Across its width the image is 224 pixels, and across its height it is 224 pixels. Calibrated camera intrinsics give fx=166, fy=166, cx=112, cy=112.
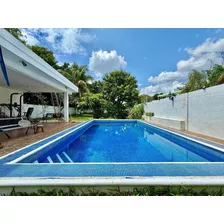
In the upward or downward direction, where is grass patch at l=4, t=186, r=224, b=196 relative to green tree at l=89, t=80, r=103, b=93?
downward

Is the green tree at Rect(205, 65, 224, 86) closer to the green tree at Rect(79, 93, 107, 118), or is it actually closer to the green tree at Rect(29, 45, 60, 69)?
the green tree at Rect(79, 93, 107, 118)

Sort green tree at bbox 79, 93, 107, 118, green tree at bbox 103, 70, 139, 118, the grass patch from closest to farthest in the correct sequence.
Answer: the grass patch
green tree at bbox 79, 93, 107, 118
green tree at bbox 103, 70, 139, 118

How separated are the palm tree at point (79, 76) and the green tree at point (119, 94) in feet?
13.3

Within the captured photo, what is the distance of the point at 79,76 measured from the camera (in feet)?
85.0

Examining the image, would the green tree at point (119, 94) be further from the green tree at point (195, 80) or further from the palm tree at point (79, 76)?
the green tree at point (195, 80)

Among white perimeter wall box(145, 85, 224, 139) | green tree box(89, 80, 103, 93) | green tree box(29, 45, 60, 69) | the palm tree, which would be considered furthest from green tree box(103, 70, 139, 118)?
white perimeter wall box(145, 85, 224, 139)

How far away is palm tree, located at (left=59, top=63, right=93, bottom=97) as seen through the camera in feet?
80.9

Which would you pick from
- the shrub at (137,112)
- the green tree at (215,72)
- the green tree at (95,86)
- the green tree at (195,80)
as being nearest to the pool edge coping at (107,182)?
the shrub at (137,112)

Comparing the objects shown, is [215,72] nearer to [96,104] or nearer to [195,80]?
[195,80]

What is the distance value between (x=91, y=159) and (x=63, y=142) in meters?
2.10

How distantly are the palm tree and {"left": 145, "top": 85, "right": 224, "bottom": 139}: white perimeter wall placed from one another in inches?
645

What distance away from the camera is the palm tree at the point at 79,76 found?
80.9ft

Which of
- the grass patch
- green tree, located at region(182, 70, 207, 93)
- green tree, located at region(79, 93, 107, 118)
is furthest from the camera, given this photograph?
green tree, located at region(79, 93, 107, 118)
